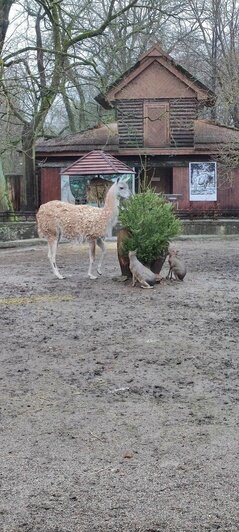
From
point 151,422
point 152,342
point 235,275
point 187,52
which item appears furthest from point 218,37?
point 151,422

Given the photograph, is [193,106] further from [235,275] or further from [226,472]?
[226,472]

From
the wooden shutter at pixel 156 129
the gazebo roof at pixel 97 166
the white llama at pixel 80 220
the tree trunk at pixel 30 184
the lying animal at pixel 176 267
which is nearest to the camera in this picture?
the lying animal at pixel 176 267

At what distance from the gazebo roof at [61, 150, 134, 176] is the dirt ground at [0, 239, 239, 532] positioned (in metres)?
9.77

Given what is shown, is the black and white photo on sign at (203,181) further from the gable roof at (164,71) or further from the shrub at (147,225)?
the shrub at (147,225)

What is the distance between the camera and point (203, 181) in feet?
85.8

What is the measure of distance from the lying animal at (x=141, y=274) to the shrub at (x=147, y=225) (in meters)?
0.44

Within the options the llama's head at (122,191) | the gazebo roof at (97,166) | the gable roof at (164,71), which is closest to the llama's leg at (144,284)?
the llama's head at (122,191)

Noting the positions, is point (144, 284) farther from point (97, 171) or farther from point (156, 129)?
point (156, 129)

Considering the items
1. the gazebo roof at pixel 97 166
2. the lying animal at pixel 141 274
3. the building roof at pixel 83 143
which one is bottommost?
the lying animal at pixel 141 274

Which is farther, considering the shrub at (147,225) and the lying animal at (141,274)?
the shrub at (147,225)

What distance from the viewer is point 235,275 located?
12125mm

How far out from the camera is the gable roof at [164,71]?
25.9 meters

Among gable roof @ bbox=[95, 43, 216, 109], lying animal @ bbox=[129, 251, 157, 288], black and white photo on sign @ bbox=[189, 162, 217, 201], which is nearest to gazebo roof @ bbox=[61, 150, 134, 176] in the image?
gable roof @ bbox=[95, 43, 216, 109]

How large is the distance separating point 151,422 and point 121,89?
2289 centimetres
